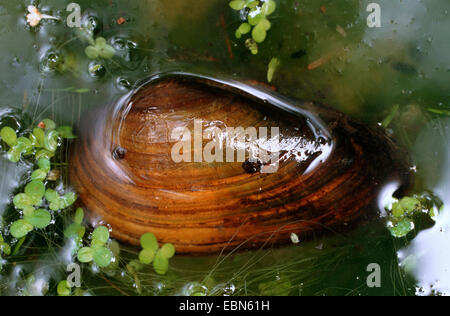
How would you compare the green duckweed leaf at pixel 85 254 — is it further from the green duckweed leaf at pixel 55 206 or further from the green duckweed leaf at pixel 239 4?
the green duckweed leaf at pixel 239 4

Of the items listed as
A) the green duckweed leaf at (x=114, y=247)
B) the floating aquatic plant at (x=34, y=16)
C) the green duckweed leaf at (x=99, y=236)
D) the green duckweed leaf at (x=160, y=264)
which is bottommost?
the green duckweed leaf at (x=160, y=264)

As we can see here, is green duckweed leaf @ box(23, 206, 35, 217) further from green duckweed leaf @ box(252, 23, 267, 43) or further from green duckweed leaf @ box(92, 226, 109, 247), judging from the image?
green duckweed leaf @ box(252, 23, 267, 43)

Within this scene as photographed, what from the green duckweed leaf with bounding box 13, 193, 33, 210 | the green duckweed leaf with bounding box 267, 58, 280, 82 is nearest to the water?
the green duckweed leaf with bounding box 267, 58, 280, 82

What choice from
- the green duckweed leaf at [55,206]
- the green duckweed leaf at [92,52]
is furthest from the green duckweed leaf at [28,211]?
the green duckweed leaf at [92,52]

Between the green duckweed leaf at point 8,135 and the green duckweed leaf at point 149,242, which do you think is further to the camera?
the green duckweed leaf at point 149,242

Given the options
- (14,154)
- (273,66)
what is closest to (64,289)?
(14,154)

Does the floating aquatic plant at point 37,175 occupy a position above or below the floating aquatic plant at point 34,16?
below
